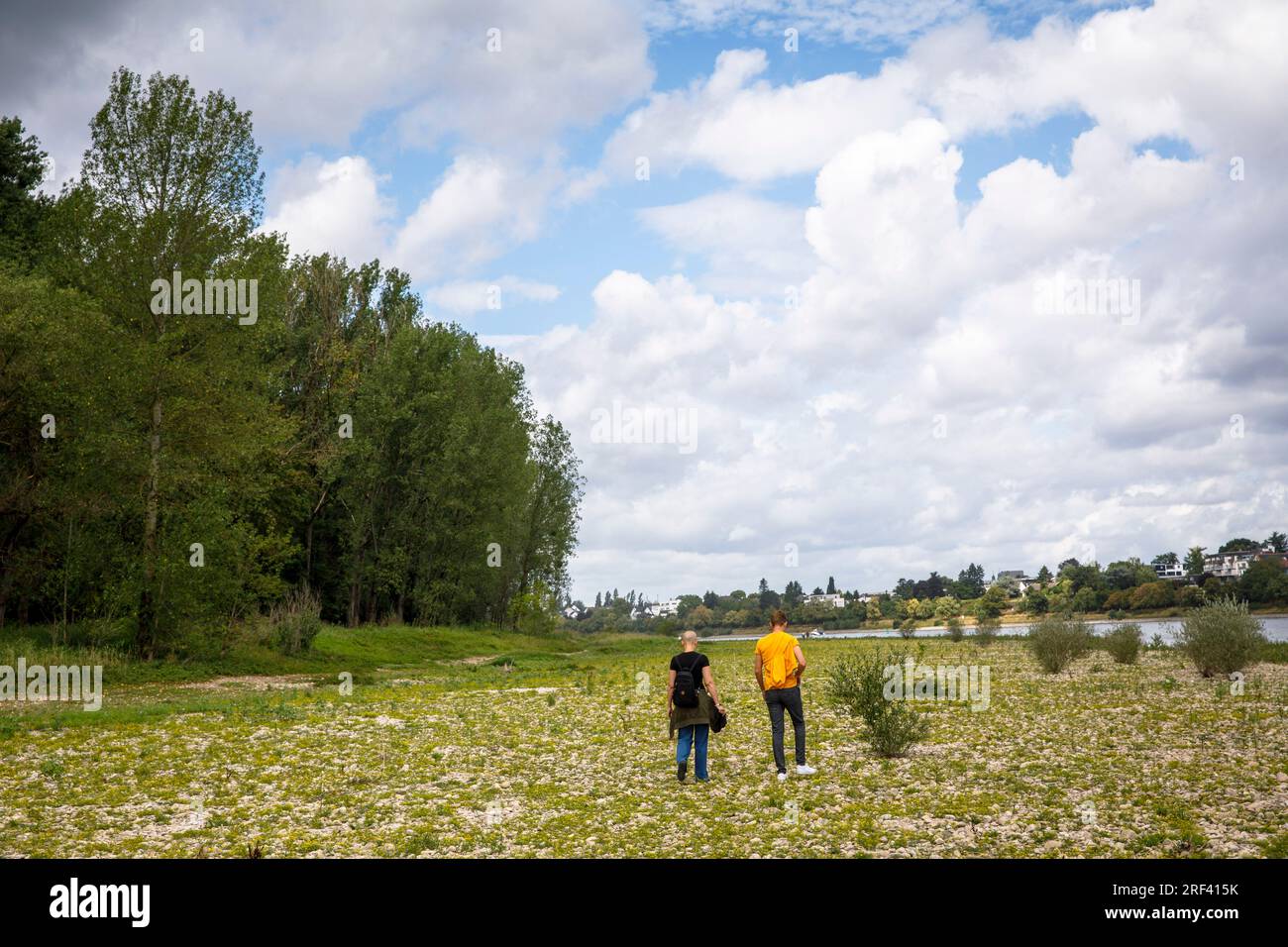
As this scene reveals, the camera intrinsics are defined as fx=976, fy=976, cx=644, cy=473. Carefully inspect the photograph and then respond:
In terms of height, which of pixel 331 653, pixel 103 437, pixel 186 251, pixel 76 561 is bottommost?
pixel 331 653

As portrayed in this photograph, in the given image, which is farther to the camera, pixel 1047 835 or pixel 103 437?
pixel 103 437

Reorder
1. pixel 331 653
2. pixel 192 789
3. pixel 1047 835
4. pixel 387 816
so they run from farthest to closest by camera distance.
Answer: pixel 331 653 < pixel 192 789 < pixel 387 816 < pixel 1047 835

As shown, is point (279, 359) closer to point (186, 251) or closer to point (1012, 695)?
point (186, 251)

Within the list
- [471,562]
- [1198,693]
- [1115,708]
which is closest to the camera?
[1115,708]

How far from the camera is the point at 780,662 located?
47.4ft

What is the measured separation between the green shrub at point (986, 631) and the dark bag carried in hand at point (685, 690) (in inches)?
1914

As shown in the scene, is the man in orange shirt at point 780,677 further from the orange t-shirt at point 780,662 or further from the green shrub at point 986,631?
the green shrub at point 986,631

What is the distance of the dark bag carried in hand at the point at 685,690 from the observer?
46.6 ft

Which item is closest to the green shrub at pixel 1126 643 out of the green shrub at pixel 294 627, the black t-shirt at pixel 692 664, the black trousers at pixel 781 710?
the black trousers at pixel 781 710

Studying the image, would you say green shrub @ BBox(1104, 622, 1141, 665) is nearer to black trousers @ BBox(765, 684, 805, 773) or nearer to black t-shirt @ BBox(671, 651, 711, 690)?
black trousers @ BBox(765, 684, 805, 773)

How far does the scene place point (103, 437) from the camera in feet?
104

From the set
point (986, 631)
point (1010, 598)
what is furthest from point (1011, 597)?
point (986, 631)
